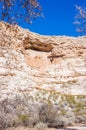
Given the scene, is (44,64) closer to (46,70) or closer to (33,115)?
(46,70)

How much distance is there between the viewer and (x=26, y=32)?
30.8 metres

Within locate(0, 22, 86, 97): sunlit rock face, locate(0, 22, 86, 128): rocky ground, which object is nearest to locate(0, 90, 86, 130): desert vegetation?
Answer: locate(0, 22, 86, 128): rocky ground

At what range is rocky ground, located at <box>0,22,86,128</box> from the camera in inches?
923

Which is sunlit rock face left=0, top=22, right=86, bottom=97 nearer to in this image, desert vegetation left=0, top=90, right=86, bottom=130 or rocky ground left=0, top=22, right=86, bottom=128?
rocky ground left=0, top=22, right=86, bottom=128

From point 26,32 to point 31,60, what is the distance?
2.95 meters

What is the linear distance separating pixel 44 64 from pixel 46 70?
101 centimetres

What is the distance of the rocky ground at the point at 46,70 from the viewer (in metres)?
23.4

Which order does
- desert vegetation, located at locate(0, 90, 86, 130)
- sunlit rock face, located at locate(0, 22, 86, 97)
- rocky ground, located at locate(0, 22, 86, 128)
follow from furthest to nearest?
sunlit rock face, located at locate(0, 22, 86, 97), rocky ground, located at locate(0, 22, 86, 128), desert vegetation, located at locate(0, 90, 86, 130)

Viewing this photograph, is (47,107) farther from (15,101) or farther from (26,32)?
(26,32)

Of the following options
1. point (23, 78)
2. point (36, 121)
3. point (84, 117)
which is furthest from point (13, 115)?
point (23, 78)

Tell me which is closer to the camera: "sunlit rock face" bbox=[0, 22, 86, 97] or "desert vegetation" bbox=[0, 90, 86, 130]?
"desert vegetation" bbox=[0, 90, 86, 130]

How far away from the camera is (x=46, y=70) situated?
100 feet

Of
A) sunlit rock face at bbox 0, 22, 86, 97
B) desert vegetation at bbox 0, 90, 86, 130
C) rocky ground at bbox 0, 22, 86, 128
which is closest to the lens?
desert vegetation at bbox 0, 90, 86, 130

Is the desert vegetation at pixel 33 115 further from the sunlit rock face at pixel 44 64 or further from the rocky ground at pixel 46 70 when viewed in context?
the sunlit rock face at pixel 44 64
